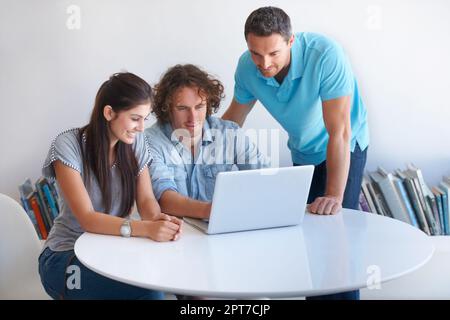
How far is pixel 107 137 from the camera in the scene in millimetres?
2230

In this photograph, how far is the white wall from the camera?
123 inches

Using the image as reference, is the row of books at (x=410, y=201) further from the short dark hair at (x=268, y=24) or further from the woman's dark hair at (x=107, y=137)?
the woman's dark hair at (x=107, y=137)

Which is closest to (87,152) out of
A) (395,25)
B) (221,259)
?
(221,259)

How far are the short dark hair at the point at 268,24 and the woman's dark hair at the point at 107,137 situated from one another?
40 centimetres

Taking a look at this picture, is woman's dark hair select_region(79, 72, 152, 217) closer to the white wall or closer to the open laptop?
the open laptop

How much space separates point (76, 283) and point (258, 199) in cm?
58

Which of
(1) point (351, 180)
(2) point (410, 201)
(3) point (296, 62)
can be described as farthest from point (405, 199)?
(3) point (296, 62)

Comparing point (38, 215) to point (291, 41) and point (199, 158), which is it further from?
point (291, 41)

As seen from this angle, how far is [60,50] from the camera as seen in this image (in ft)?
10.3

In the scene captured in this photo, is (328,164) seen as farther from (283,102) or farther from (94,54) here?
(94,54)

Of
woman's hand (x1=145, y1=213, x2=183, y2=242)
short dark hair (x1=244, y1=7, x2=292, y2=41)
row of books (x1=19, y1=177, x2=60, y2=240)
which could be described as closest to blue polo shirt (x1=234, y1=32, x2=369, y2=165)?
short dark hair (x1=244, y1=7, x2=292, y2=41)

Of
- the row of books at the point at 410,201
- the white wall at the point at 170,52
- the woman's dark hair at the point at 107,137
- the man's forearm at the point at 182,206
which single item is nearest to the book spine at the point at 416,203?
the row of books at the point at 410,201
